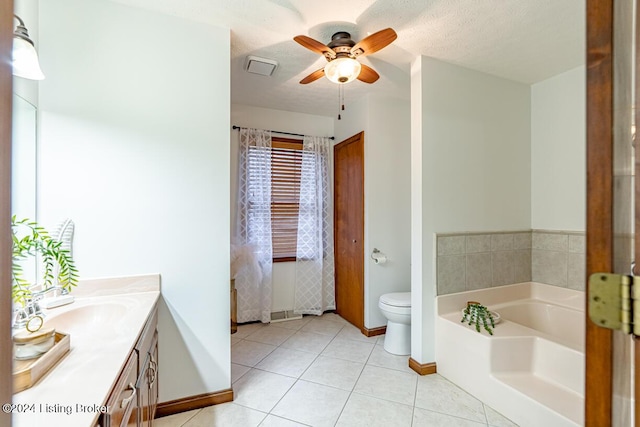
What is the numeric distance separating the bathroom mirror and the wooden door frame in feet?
4.54

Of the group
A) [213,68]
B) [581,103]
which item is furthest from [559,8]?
[213,68]

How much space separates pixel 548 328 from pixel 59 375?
Result: 129 inches

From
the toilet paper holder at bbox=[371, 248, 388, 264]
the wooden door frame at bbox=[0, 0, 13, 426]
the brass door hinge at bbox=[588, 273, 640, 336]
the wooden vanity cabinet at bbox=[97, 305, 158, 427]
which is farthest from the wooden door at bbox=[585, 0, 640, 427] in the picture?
the toilet paper holder at bbox=[371, 248, 388, 264]

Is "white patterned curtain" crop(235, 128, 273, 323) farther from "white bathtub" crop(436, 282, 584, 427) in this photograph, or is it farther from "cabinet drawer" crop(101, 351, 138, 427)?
"cabinet drawer" crop(101, 351, 138, 427)

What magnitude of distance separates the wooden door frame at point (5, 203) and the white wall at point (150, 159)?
1476 mm

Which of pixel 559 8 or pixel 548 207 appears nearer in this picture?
pixel 559 8

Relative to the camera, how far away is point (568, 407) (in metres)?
1.64

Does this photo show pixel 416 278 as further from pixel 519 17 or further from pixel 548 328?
pixel 519 17

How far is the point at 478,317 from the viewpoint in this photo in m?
2.15

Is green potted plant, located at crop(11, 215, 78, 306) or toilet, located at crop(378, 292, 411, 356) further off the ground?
green potted plant, located at crop(11, 215, 78, 306)

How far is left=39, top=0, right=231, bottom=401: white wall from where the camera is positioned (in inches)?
62.5

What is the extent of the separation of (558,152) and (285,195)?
273 centimetres

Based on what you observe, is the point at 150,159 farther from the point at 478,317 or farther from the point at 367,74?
the point at 478,317

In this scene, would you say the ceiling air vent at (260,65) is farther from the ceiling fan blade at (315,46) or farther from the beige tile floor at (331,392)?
the beige tile floor at (331,392)
